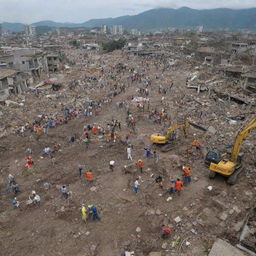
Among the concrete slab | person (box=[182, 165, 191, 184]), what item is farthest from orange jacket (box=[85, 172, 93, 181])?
the concrete slab

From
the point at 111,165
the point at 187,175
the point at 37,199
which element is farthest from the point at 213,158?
the point at 37,199

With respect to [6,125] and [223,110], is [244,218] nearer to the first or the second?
[223,110]

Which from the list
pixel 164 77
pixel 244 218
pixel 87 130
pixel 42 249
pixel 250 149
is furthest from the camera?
pixel 164 77

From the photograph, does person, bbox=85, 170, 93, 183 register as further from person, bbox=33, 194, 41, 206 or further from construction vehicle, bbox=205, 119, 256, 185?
construction vehicle, bbox=205, 119, 256, 185

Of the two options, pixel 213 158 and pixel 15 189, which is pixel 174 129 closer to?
pixel 213 158

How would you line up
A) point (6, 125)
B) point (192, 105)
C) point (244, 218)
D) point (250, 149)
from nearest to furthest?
1. point (244, 218)
2. point (250, 149)
3. point (6, 125)
4. point (192, 105)

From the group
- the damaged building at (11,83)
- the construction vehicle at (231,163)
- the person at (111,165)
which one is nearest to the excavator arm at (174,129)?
the construction vehicle at (231,163)

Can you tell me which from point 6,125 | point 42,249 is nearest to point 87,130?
point 6,125

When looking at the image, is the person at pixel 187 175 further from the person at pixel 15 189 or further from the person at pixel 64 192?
the person at pixel 15 189
